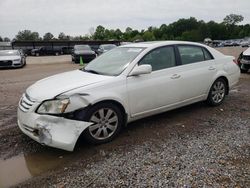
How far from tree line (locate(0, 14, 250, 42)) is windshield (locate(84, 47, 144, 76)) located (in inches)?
3462

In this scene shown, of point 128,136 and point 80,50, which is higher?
point 80,50

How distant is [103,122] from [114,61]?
1.33 metres

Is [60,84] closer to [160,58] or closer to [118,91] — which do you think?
[118,91]

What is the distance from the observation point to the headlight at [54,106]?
3.61m

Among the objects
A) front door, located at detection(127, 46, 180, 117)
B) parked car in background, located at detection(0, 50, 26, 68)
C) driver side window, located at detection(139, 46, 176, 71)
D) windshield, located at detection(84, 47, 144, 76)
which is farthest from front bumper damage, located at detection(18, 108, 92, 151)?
parked car in background, located at detection(0, 50, 26, 68)

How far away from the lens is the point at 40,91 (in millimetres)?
3926

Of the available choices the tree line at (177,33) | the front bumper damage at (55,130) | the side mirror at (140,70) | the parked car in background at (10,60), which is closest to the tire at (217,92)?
the side mirror at (140,70)

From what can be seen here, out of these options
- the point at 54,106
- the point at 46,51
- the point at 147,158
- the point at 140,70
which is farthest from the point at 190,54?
the point at 46,51

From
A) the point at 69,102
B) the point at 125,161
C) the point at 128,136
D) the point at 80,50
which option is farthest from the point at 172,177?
the point at 80,50

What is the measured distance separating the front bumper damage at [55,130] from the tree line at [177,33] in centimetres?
8961

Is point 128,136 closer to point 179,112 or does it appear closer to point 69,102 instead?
point 69,102

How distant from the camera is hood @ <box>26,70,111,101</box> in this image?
3763mm

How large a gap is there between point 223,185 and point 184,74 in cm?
248

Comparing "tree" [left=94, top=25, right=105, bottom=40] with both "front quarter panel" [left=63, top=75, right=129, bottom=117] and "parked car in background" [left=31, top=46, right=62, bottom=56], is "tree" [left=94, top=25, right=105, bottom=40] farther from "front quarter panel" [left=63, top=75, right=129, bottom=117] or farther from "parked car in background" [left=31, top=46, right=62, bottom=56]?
"front quarter panel" [left=63, top=75, right=129, bottom=117]
